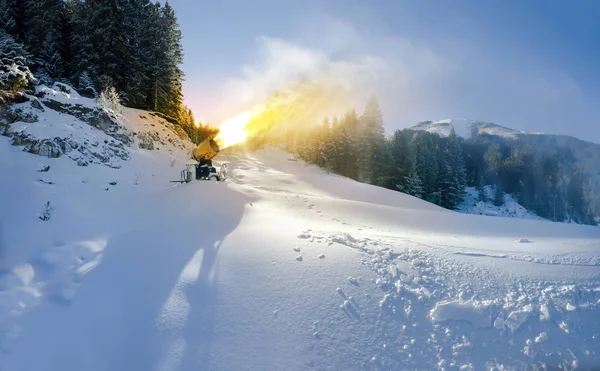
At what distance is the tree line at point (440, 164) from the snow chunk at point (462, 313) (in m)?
36.7

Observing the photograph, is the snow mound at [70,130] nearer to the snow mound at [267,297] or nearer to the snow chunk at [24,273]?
the snow mound at [267,297]

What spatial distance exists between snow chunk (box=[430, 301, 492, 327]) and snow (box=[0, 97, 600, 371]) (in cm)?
2

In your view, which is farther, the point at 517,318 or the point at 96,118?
the point at 96,118

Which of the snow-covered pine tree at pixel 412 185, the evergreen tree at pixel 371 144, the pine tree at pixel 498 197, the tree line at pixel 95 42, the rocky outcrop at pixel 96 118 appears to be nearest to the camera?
the rocky outcrop at pixel 96 118

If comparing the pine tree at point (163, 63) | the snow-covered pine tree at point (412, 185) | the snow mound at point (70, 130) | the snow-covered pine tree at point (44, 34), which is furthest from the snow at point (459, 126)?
the snow mound at point (70, 130)

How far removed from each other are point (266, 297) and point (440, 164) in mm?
48376

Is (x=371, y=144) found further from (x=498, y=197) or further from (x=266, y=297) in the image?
(x=498, y=197)

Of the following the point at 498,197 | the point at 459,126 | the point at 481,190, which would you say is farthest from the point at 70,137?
the point at 459,126

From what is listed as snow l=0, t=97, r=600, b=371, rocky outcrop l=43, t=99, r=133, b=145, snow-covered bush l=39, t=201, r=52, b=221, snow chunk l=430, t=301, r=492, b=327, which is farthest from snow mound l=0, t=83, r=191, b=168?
snow chunk l=430, t=301, r=492, b=327

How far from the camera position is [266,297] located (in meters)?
4.41

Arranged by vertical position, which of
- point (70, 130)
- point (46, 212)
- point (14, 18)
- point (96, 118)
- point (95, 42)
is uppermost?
point (14, 18)

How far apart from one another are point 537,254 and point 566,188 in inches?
3723

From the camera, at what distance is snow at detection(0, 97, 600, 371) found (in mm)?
3469

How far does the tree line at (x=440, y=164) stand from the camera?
138 feet
